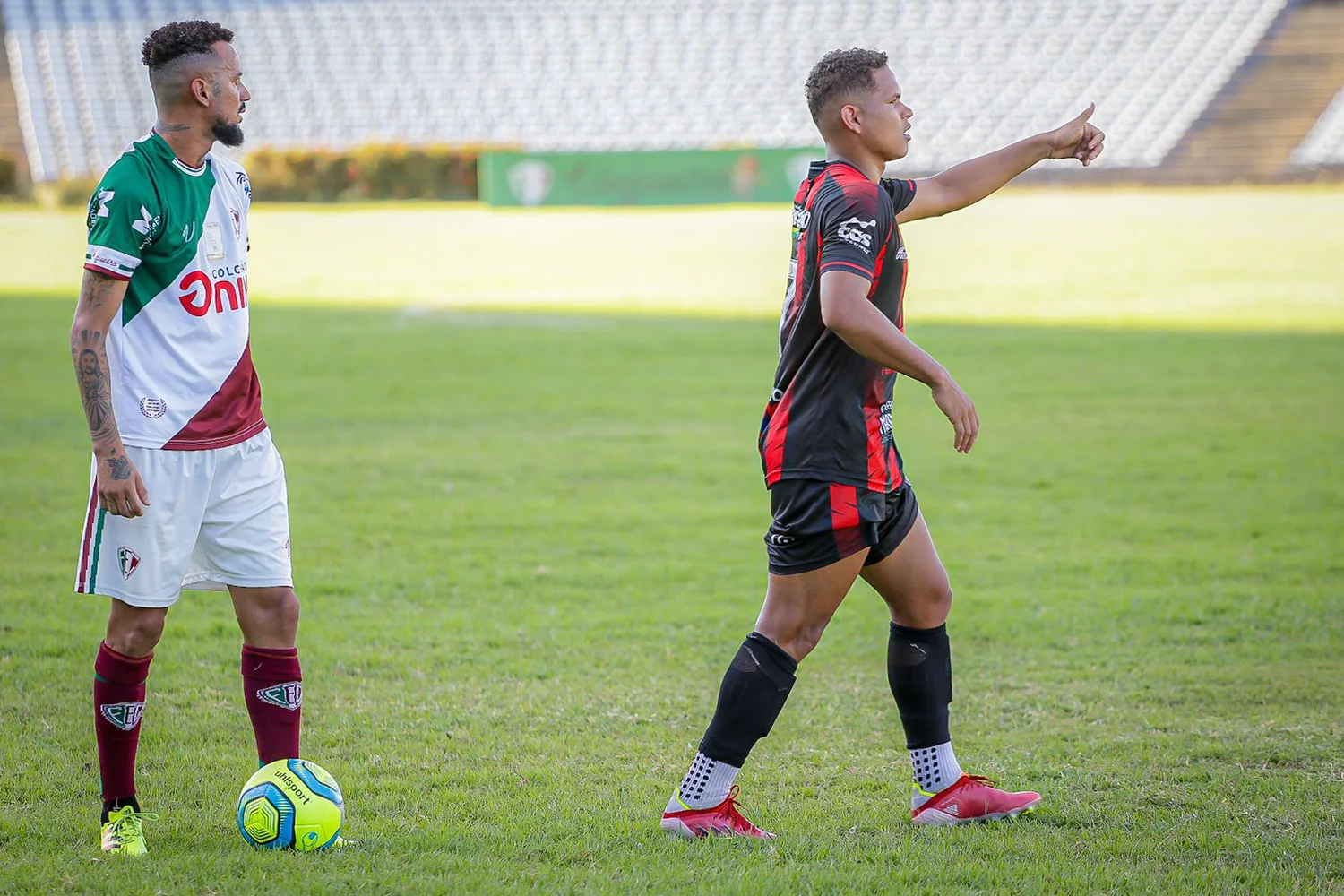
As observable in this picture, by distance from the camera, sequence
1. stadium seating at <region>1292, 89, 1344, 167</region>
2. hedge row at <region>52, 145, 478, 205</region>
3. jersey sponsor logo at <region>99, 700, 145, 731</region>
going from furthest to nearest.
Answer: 1. hedge row at <region>52, 145, 478, 205</region>
2. stadium seating at <region>1292, 89, 1344, 167</region>
3. jersey sponsor logo at <region>99, 700, 145, 731</region>

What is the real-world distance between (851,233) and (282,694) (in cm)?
199

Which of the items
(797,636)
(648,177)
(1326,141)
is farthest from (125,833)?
(1326,141)

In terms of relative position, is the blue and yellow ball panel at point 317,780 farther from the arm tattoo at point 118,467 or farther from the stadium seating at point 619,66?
the stadium seating at point 619,66


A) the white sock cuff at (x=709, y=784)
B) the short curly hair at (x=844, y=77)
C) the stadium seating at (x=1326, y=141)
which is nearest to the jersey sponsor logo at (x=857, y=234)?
the short curly hair at (x=844, y=77)

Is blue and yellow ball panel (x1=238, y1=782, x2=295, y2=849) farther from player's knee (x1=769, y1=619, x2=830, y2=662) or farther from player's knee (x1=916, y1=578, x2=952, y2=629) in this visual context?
player's knee (x1=916, y1=578, x2=952, y2=629)

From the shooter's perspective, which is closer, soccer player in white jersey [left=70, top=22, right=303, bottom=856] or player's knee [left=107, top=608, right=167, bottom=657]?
soccer player in white jersey [left=70, top=22, right=303, bottom=856]

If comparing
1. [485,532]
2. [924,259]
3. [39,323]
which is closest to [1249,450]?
[485,532]

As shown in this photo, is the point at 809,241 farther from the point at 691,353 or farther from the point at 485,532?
the point at 691,353

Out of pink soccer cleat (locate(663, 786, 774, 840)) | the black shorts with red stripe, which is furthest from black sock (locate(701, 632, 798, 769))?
the black shorts with red stripe

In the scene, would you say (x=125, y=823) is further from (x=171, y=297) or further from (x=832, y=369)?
(x=832, y=369)

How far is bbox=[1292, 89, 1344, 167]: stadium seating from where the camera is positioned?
40.5 metres

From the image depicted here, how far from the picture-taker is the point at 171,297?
3730mm

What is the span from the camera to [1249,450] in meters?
10.5

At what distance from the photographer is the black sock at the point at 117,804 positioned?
12.5ft
